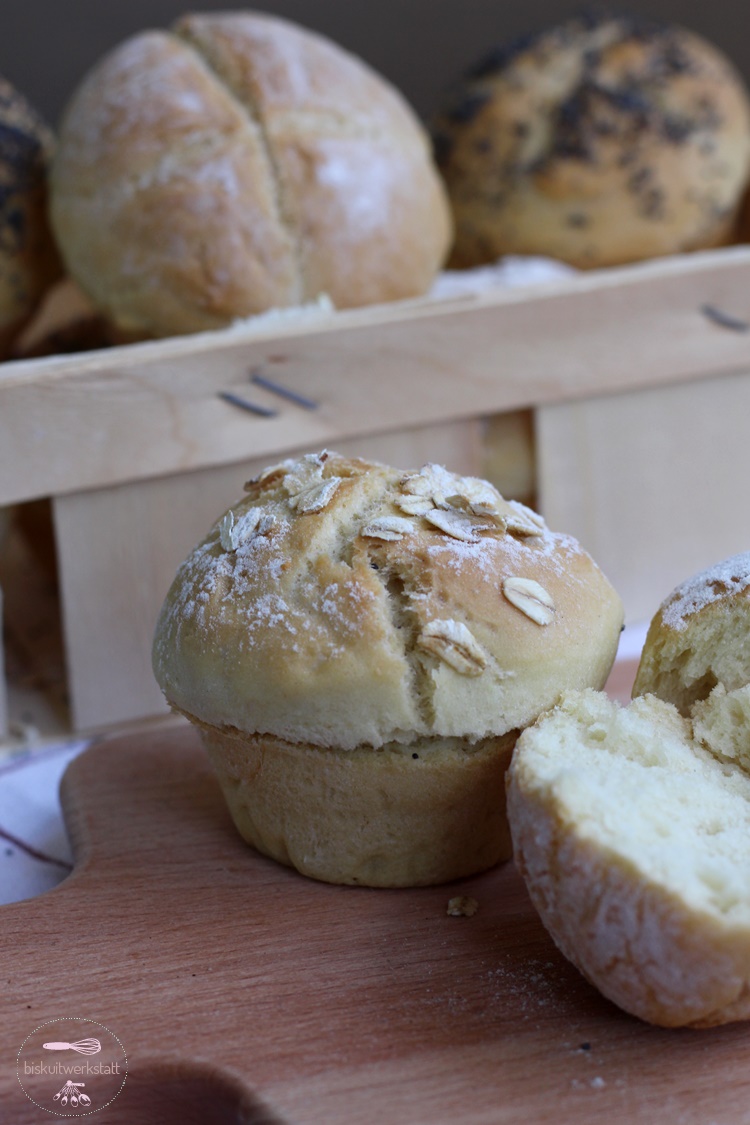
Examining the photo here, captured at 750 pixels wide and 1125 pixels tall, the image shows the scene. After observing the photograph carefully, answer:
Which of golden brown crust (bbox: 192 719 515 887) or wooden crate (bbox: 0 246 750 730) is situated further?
wooden crate (bbox: 0 246 750 730)

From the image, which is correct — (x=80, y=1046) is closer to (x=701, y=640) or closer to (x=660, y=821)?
(x=660, y=821)

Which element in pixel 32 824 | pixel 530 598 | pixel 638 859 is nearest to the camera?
pixel 638 859

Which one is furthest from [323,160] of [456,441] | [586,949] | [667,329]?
[586,949]

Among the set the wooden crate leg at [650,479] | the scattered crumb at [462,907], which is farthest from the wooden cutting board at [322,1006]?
the wooden crate leg at [650,479]

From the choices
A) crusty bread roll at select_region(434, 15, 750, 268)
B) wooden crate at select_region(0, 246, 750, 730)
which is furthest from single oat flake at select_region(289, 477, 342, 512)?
crusty bread roll at select_region(434, 15, 750, 268)

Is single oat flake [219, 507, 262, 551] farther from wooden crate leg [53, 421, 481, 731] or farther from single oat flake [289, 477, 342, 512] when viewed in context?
wooden crate leg [53, 421, 481, 731]

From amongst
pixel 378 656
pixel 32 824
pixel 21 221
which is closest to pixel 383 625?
pixel 378 656

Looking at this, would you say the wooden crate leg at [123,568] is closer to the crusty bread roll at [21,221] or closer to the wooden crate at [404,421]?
the wooden crate at [404,421]
